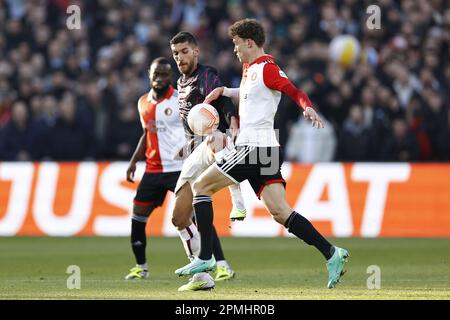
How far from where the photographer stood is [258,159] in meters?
9.54

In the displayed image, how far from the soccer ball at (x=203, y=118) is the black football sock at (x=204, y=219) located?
62 cm

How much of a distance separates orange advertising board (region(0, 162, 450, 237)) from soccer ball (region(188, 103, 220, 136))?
7.08 meters

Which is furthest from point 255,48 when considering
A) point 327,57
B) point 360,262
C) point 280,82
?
point 327,57

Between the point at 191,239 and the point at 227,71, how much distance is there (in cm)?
917

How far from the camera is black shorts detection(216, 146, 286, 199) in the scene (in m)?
9.53

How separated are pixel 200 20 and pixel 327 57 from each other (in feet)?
9.31

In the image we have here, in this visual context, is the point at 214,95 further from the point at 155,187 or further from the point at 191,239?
the point at 155,187

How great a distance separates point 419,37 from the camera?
20828 mm

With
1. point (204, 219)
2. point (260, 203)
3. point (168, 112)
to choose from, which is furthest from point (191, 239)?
point (260, 203)

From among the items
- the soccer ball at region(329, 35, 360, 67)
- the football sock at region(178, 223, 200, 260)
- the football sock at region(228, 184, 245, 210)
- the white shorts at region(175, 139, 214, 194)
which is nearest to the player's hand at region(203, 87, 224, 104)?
the white shorts at region(175, 139, 214, 194)

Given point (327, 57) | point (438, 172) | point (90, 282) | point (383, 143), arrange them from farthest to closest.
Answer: point (327, 57)
point (383, 143)
point (438, 172)
point (90, 282)

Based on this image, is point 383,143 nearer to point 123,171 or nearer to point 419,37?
point 419,37

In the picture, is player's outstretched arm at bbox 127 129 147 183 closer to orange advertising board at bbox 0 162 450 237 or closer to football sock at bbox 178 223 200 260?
football sock at bbox 178 223 200 260

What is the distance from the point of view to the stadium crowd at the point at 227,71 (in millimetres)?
18922
